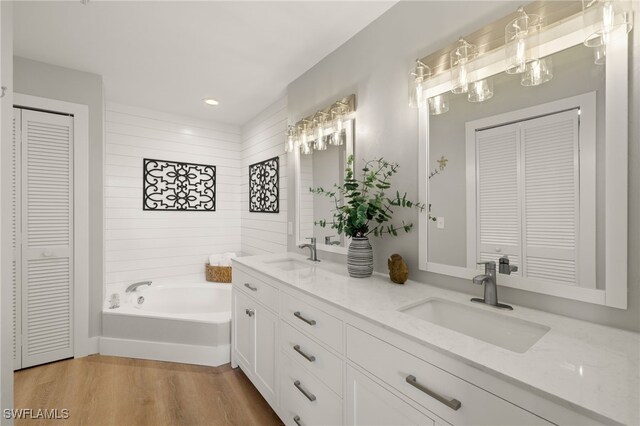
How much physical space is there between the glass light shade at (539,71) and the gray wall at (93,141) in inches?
126

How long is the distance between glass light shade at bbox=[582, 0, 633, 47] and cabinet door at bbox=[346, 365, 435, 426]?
1375 millimetres

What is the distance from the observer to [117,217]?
332 cm

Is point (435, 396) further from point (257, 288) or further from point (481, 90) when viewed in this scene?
point (257, 288)

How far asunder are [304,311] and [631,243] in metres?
1.28

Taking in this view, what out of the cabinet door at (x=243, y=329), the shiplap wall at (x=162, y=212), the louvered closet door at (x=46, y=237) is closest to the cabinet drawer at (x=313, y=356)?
the cabinet door at (x=243, y=329)

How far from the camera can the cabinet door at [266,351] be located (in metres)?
1.78

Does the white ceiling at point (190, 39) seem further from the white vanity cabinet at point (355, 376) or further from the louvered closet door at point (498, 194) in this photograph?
the white vanity cabinet at point (355, 376)

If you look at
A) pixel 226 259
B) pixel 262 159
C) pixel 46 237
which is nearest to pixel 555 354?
pixel 262 159

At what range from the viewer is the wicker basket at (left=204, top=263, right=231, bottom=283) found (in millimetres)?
3613

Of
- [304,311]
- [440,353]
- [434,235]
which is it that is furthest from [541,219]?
[304,311]

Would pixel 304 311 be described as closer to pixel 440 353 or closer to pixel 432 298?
pixel 432 298

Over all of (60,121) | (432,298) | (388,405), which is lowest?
(388,405)

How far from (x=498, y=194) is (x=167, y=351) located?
280 centimetres

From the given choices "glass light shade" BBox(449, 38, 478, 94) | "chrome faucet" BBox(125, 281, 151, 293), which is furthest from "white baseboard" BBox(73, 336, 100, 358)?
"glass light shade" BBox(449, 38, 478, 94)
